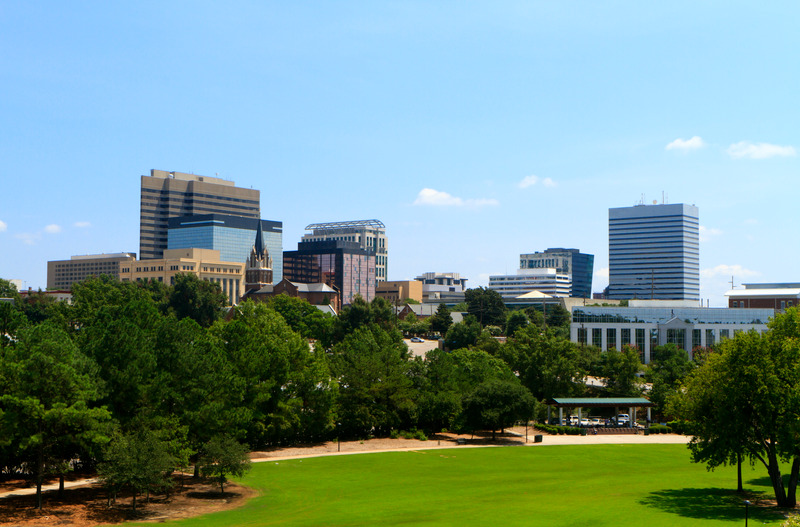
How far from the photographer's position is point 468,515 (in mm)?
45969

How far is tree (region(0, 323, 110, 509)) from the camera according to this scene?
46.5 m

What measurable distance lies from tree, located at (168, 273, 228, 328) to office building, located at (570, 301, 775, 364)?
81000 millimetres

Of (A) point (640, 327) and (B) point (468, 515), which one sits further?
(A) point (640, 327)

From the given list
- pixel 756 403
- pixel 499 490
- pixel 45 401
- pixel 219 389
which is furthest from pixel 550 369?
pixel 45 401

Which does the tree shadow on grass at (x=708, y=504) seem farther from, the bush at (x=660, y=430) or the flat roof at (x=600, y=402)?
the flat roof at (x=600, y=402)

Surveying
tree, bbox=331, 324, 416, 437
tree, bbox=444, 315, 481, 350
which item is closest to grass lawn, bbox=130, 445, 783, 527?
tree, bbox=331, 324, 416, 437

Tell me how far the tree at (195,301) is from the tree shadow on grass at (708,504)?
134 metres

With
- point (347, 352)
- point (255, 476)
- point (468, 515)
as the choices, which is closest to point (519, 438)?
point (347, 352)

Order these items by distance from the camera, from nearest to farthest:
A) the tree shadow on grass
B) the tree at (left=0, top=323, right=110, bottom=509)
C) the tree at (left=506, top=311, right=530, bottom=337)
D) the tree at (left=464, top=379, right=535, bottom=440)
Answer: the tree shadow on grass → the tree at (left=0, top=323, right=110, bottom=509) → the tree at (left=464, top=379, right=535, bottom=440) → the tree at (left=506, top=311, right=530, bottom=337)

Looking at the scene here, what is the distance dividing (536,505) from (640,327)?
354 ft

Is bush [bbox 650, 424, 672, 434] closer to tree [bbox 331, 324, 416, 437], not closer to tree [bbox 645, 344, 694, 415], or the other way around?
tree [bbox 645, 344, 694, 415]

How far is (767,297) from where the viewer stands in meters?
166

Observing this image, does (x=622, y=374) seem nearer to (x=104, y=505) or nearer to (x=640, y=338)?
(x=640, y=338)

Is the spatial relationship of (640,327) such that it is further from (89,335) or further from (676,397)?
(89,335)
